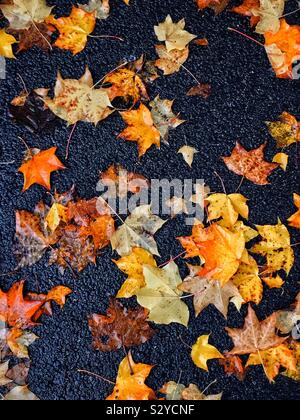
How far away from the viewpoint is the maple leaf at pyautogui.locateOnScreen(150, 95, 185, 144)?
85.7 inches

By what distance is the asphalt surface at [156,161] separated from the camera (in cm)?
219

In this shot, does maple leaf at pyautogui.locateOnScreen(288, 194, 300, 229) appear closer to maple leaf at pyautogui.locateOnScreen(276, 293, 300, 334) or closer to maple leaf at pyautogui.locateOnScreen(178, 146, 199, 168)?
maple leaf at pyautogui.locateOnScreen(276, 293, 300, 334)

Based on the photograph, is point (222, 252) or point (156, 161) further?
point (156, 161)

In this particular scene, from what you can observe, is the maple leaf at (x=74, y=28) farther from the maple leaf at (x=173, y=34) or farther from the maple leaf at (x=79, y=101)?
the maple leaf at (x=173, y=34)

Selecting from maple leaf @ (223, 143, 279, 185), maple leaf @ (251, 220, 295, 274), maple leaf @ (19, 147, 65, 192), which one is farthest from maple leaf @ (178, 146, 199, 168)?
maple leaf @ (19, 147, 65, 192)

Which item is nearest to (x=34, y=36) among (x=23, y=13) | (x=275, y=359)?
(x=23, y=13)

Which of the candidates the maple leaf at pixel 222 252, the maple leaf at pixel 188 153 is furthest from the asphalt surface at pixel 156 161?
the maple leaf at pixel 222 252

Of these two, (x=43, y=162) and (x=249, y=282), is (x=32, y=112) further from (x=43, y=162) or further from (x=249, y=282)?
(x=249, y=282)

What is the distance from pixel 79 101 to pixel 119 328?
0.88 metres

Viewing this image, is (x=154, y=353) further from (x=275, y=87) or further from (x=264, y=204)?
(x=275, y=87)

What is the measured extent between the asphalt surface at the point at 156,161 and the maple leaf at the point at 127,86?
0.17 ft

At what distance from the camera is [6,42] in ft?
7.14

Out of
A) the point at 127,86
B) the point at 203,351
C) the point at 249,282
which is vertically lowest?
the point at 203,351

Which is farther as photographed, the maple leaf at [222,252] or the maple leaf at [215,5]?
the maple leaf at [215,5]
